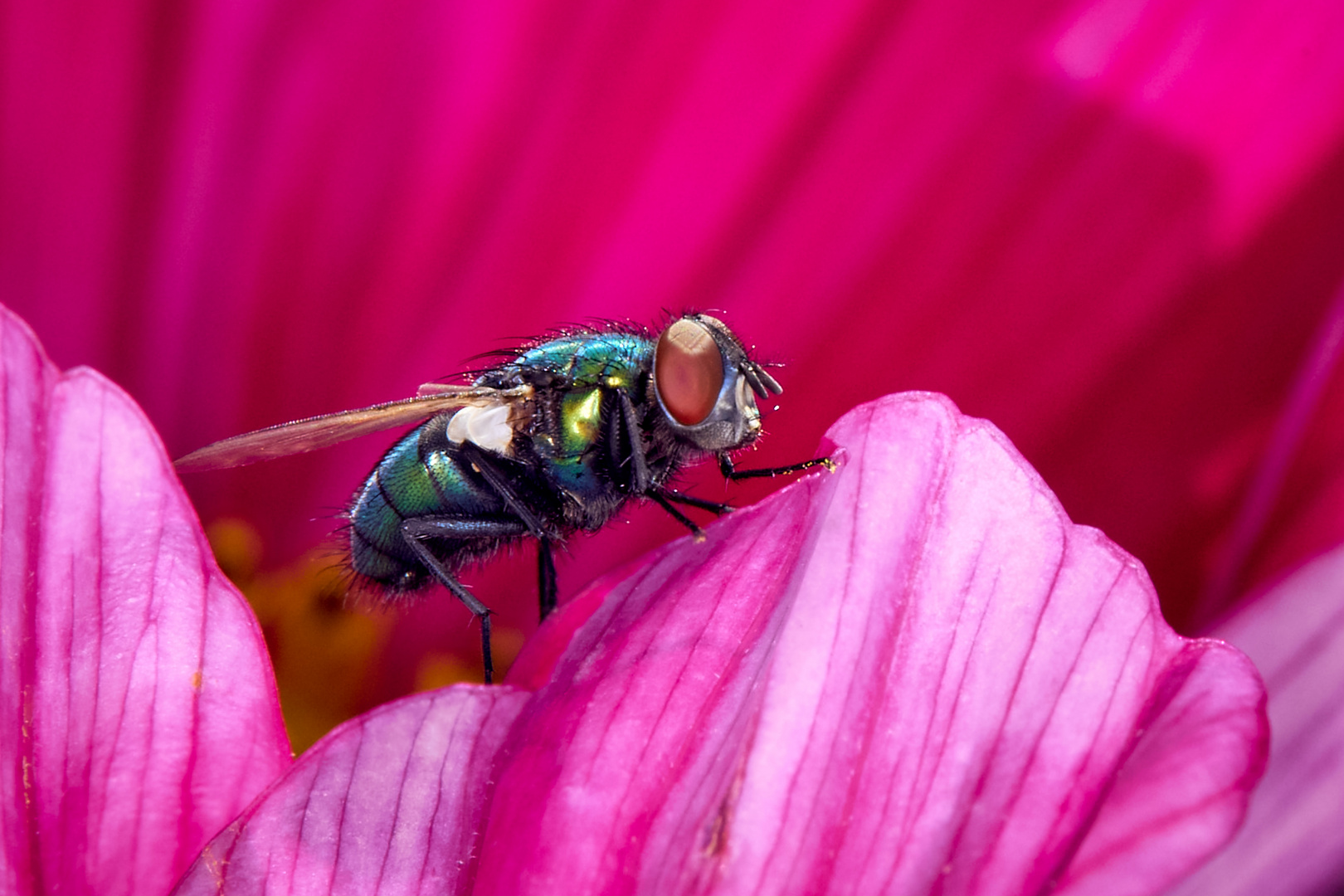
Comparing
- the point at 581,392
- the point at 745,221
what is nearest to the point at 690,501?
the point at 581,392

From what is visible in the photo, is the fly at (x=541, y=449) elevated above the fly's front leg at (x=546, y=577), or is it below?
above

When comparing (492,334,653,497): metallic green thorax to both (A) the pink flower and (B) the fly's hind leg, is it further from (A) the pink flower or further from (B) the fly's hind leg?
(A) the pink flower

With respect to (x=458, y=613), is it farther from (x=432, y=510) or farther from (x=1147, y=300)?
(x=1147, y=300)

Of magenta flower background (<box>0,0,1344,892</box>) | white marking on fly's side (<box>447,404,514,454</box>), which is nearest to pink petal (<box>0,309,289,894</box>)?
white marking on fly's side (<box>447,404,514,454</box>)

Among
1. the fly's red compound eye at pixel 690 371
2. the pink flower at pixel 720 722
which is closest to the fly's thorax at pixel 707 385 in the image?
the fly's red compound eye at pixel 690 371

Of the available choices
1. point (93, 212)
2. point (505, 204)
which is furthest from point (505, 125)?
point (93, 212)

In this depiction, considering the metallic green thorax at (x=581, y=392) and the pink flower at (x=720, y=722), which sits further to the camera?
the metallic green thorax at (x=581, y=392)

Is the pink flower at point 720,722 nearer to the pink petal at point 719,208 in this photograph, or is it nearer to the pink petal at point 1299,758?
the pink petal at point 1299,758

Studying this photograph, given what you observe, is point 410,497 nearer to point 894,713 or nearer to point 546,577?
point 546,577
